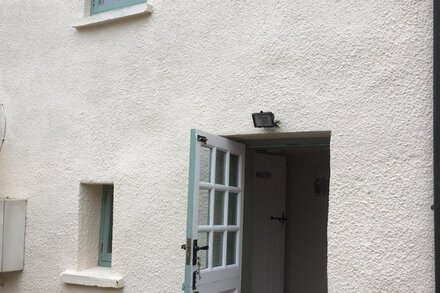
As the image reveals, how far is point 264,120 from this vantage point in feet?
16.8

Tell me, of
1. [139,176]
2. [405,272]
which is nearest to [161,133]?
[139,176]

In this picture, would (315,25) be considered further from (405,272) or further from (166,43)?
(405,272)

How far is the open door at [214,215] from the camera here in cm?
484

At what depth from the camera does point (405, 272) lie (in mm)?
4324

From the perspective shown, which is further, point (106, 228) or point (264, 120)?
point (106, 228)

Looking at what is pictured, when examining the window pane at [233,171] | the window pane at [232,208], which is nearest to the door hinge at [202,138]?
the window pane at [233,171]

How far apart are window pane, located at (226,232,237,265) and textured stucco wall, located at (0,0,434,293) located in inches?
19.4

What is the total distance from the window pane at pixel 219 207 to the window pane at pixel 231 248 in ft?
0.77

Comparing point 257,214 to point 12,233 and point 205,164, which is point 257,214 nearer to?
point 205,164

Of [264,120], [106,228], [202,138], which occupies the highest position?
[264,120]

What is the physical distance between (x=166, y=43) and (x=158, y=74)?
33 cm

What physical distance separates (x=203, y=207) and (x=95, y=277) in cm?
172

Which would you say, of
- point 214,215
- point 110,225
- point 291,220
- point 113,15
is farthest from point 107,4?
point 291,220

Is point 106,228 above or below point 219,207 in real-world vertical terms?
below
